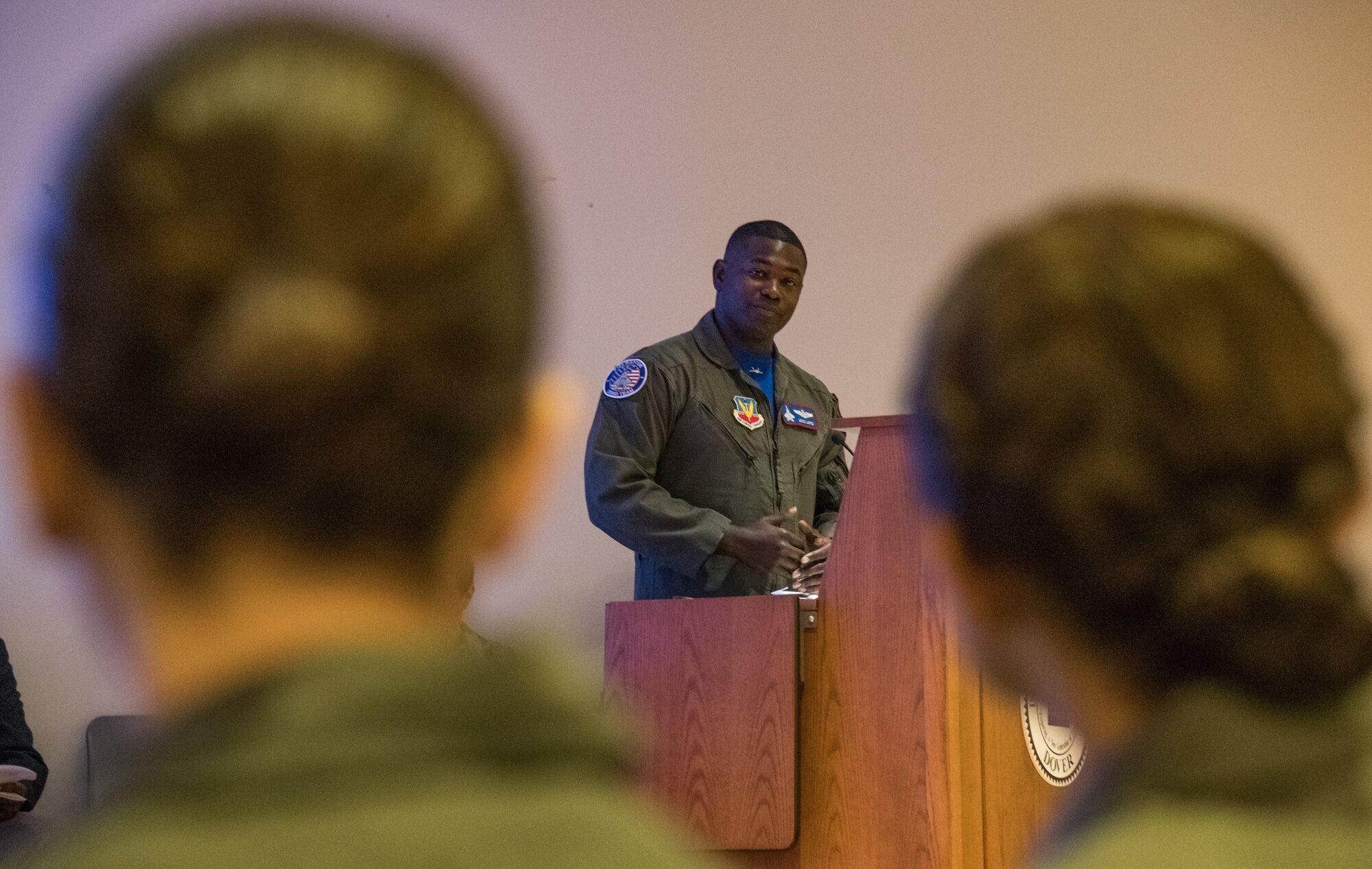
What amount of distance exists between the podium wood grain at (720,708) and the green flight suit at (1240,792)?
71.5 inches

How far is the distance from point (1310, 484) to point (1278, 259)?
0.41ft

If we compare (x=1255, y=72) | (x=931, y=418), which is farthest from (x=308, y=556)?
(x=1255, y=72)

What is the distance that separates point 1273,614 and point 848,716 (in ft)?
5.99

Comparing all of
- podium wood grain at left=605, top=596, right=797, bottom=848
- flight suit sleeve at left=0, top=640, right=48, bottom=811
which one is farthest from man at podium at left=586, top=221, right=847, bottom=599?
flight suit sleeve at left=0, top=640, right=48, bottom=811

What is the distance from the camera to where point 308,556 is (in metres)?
0.58

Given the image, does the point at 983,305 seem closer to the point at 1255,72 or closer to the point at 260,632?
the point at 260,632

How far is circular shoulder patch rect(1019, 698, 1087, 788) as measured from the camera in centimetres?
241

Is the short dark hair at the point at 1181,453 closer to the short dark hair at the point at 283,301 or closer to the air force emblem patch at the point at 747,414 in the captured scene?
the short dark hair at the point at 283,301

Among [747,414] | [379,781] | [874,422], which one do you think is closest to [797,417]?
[747,414]

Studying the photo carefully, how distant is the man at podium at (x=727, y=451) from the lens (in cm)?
316

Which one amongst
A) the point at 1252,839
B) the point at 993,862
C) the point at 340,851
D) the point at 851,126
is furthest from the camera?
the point at 851,126

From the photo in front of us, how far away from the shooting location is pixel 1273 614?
738mm

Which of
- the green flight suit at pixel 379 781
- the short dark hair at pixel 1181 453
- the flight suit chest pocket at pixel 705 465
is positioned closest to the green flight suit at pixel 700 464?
the flight suit chest pocket at pixel 705 465

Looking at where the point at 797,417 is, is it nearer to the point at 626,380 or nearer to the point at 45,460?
the point at 626,380
